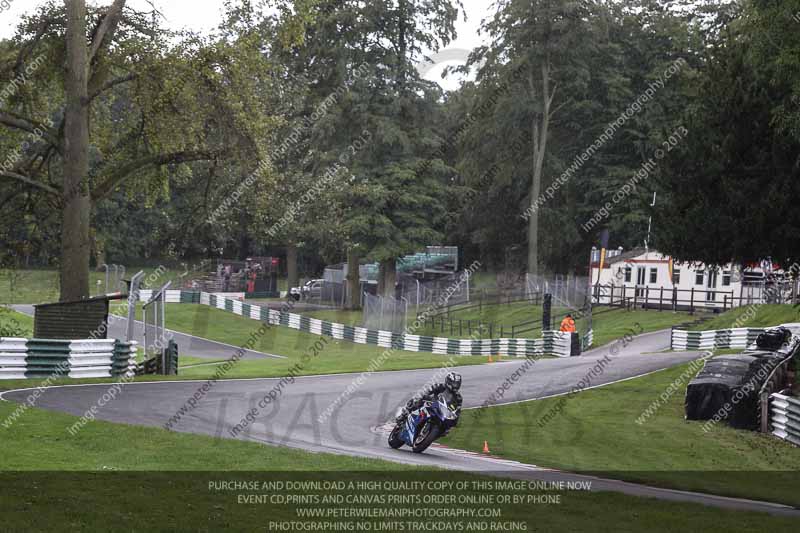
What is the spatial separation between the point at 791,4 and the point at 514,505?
563 inches

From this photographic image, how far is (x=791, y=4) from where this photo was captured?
787 inches

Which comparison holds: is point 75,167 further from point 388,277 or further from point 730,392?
point 388,277

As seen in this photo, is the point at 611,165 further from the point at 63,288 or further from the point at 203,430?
the point at 203,430

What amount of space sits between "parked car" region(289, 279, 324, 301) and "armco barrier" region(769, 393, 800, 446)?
4509cm

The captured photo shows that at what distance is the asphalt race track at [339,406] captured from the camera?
1471 centimetres

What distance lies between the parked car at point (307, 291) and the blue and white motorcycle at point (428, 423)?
47718mm

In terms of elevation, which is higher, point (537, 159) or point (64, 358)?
point (537, 159)

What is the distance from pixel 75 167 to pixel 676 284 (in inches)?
1505

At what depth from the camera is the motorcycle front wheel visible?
15789 millimetres

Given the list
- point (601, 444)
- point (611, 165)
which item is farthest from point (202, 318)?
point (601, 444)

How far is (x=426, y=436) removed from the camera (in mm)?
15844

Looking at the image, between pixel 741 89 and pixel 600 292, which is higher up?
pixel 741 89

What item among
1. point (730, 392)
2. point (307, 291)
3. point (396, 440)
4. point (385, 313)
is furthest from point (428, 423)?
point (307, 291)

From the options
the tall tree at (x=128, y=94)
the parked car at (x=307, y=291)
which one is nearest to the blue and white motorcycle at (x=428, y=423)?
the tall tree at (x=128, y=94)
